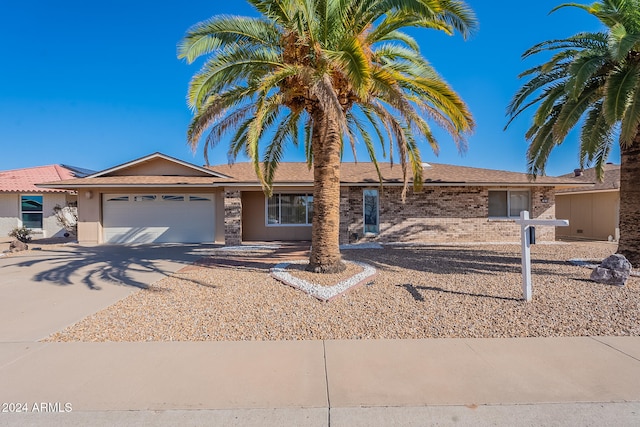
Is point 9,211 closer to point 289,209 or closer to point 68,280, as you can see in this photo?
point 68,280

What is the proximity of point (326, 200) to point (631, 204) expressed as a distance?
8181mm

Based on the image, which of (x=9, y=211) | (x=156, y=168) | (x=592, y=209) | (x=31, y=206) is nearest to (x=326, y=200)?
(x=156, y=168)

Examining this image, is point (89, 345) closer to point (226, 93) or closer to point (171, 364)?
point (171, 364)

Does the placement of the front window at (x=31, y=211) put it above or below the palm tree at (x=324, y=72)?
below

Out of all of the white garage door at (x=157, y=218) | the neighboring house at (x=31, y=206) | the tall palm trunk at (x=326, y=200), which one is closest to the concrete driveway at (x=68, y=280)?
the white garage door at (x=157, y=218)

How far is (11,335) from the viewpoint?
5180mm

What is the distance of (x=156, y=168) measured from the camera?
17.3 meters

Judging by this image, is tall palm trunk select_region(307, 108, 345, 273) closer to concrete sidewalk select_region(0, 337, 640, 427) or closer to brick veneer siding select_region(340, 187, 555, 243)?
concrete sidewalk select_region(0, 337, 640, 427)

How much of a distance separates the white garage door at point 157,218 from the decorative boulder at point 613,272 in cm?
1423

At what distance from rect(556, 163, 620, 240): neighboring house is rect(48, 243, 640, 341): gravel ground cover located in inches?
469

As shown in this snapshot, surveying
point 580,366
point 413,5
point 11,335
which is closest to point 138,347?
point 11,335

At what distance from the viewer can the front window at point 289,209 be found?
16.7 m

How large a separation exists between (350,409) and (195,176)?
50.6 ft

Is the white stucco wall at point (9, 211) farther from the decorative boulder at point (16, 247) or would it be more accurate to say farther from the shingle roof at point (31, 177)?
the decorative boulder at point (16, 247)
